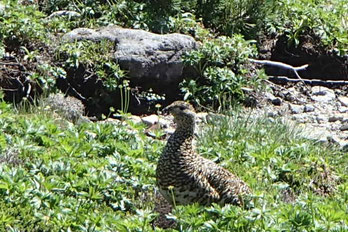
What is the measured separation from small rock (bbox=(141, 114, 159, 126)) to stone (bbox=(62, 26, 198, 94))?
0.45m

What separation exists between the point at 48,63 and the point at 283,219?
4597 millimetres

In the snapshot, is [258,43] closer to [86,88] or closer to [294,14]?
[294,14]

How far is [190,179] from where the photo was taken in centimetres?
767

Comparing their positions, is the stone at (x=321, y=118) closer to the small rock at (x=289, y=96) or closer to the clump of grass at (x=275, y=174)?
the small rock at (x=289, y=96)

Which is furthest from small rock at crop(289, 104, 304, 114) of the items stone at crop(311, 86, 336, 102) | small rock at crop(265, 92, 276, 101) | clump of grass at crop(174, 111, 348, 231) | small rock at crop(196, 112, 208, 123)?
small rock at crop(196, 112, 208, 123)

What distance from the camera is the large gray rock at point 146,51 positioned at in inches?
441

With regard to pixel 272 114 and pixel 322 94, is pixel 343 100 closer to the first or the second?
pixel 322 94

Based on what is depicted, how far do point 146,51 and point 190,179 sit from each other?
3.82 m

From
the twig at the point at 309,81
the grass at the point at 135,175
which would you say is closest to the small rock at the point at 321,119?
the twig at the point at 309,81

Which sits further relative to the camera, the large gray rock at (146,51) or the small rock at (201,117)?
the large gray rock at (146,51)

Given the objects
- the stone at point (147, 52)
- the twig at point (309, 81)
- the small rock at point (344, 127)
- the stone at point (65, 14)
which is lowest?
the small rock at point (344, 127)

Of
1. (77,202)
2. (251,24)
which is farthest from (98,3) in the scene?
(77,202)

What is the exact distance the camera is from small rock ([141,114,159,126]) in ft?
35.7

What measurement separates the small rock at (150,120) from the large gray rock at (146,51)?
46cm
